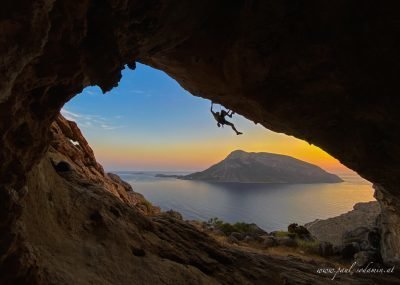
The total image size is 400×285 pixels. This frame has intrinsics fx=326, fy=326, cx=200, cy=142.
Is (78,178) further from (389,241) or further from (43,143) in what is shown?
(389,241)

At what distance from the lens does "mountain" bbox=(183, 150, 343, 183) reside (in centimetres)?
15012

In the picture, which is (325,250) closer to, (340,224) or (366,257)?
(366,257)

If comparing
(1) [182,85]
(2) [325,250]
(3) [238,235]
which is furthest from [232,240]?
(1) [182,85]

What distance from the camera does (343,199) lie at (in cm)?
9581

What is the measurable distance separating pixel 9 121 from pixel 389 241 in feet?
80.9

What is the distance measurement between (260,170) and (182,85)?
455ft

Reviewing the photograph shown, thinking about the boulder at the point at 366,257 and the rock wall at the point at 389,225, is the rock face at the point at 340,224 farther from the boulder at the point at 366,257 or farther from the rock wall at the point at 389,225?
the rock wall at the point at 389,225

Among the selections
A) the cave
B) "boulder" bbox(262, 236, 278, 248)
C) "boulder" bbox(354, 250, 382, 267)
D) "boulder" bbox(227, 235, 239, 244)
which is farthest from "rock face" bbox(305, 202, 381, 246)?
the cave

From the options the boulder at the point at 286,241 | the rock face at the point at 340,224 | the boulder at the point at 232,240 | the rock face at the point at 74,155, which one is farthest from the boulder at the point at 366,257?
the rock face at the point at 340,224

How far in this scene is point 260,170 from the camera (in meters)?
151

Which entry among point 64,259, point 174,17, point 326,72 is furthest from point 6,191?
point 326,72

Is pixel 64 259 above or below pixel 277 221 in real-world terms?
above

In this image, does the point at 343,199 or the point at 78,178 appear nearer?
the point at 78,178

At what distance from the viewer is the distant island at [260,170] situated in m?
150
